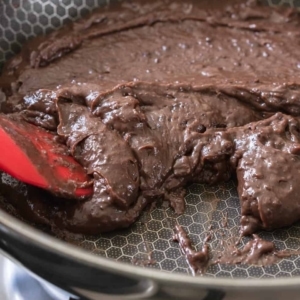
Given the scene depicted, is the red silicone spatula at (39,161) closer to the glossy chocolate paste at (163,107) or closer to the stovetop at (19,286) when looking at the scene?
the glossy chocolate paste at (163,107)

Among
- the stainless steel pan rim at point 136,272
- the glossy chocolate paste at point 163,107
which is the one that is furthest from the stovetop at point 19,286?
the stainless steel pan rim at point 136,272

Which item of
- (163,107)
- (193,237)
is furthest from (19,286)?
(163,107)

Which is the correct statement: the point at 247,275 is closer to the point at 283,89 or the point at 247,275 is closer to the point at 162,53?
the point at 283,89

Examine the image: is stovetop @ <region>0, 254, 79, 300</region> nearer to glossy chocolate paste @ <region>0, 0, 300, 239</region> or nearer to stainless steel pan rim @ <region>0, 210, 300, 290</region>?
glossy chocolate paste @ <region>0, 0, 300, 239</region>

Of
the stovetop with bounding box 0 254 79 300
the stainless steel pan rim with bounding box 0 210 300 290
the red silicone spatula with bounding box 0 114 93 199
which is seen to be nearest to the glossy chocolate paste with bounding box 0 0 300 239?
the red silicone spatula with bounding box 0 114 93 199

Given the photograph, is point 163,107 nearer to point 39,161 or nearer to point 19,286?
point 39,161

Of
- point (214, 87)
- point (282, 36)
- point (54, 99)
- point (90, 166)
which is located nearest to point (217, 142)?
point (214, 87)
